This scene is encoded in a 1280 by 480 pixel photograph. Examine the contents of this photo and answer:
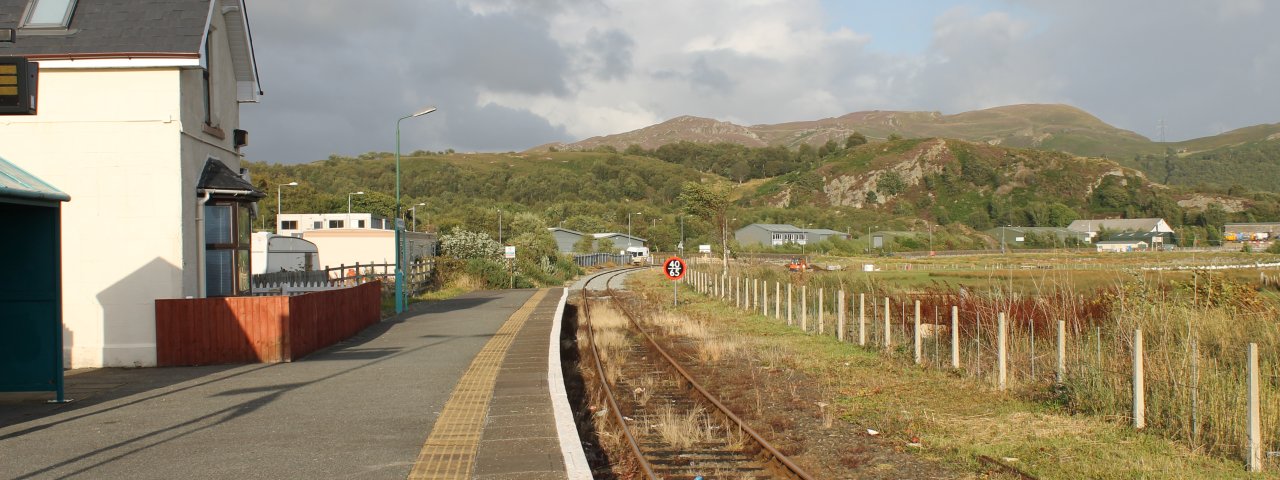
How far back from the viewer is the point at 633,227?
431 ft

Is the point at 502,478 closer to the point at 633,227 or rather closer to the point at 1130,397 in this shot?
the point at 1130,397

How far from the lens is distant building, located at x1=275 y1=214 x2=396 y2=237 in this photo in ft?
167

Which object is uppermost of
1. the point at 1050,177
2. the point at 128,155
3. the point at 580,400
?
the point at 1050,177

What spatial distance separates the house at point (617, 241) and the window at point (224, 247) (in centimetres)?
8745

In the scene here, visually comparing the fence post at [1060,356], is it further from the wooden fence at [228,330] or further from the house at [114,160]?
the house at [114,160]

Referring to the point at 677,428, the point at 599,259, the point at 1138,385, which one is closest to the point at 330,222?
the point at 599,259

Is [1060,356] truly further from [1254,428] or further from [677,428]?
[677,428]

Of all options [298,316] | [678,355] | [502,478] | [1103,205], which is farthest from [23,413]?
[1103,205]

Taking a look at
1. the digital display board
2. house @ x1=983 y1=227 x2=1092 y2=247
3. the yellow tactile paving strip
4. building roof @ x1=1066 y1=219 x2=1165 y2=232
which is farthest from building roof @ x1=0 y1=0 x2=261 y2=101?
building roof @ x1=1066 y1=219 x2=1165 y2=232

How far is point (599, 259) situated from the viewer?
306 feet

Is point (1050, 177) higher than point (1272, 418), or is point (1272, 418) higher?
point (1050, 177)

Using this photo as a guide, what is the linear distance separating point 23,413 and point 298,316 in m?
5.11

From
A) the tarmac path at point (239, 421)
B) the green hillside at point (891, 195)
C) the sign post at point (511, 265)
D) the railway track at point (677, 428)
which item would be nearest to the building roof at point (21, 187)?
the tarmac path at point (239, 421)

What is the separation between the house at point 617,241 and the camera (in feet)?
346
